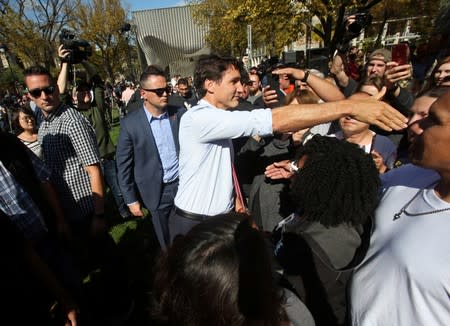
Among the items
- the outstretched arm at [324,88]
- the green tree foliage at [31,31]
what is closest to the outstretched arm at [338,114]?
the outstretched arm at [324,88]

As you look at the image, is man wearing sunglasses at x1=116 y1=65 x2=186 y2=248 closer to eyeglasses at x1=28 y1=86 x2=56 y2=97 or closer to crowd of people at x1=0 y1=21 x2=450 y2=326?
crowd of people at x1=0 y1=21 x2=450 y2=326

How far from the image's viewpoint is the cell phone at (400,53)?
2238 mm

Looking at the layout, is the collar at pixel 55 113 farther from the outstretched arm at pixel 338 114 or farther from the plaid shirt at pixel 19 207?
the outstretched arm at pixel 338 114

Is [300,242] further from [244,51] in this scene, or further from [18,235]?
[244,51]

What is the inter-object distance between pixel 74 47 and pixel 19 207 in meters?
2.34

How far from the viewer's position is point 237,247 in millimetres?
1092

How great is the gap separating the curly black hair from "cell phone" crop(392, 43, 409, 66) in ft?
3.55

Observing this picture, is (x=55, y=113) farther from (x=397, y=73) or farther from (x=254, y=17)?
(x=254, y=17)

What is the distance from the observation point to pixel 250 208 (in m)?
2.64

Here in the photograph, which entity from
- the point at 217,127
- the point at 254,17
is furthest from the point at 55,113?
the point at 254,17

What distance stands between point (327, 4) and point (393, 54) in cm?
1578

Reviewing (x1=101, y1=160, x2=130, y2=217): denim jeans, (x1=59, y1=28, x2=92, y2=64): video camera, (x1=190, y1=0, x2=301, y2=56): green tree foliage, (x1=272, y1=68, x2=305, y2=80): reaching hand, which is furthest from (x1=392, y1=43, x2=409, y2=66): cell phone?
(x1=190, y1=0, x2=301, y2=56): green tree foliage

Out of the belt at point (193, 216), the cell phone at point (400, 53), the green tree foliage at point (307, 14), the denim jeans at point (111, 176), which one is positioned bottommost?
the denim jeans at point (111, 176)

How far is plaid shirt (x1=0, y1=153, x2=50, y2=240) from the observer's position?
5.70 ft
